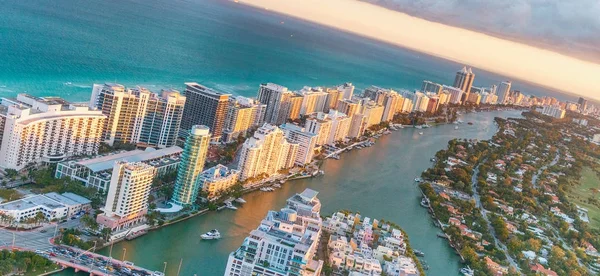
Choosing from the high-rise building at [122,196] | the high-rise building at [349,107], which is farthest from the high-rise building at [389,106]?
the high-rise building at [122,196]

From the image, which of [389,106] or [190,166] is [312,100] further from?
[190,166]

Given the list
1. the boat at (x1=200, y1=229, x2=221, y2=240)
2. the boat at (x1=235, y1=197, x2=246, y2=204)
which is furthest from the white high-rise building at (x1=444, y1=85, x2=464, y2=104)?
the boat at (x1=200, y1=229, x2=221, y2=240)

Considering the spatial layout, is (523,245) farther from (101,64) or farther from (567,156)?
(101,64)

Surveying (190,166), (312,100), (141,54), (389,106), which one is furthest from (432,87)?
(190,166)

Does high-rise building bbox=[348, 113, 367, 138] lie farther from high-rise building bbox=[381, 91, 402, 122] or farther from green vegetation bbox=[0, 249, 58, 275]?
green vegetation bbox=[0, 249, 58, 275]

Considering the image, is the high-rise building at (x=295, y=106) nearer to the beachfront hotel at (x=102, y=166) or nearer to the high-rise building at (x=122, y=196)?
the beachfront hotel at (x=102, y=166)

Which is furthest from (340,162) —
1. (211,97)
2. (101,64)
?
(101,64)
